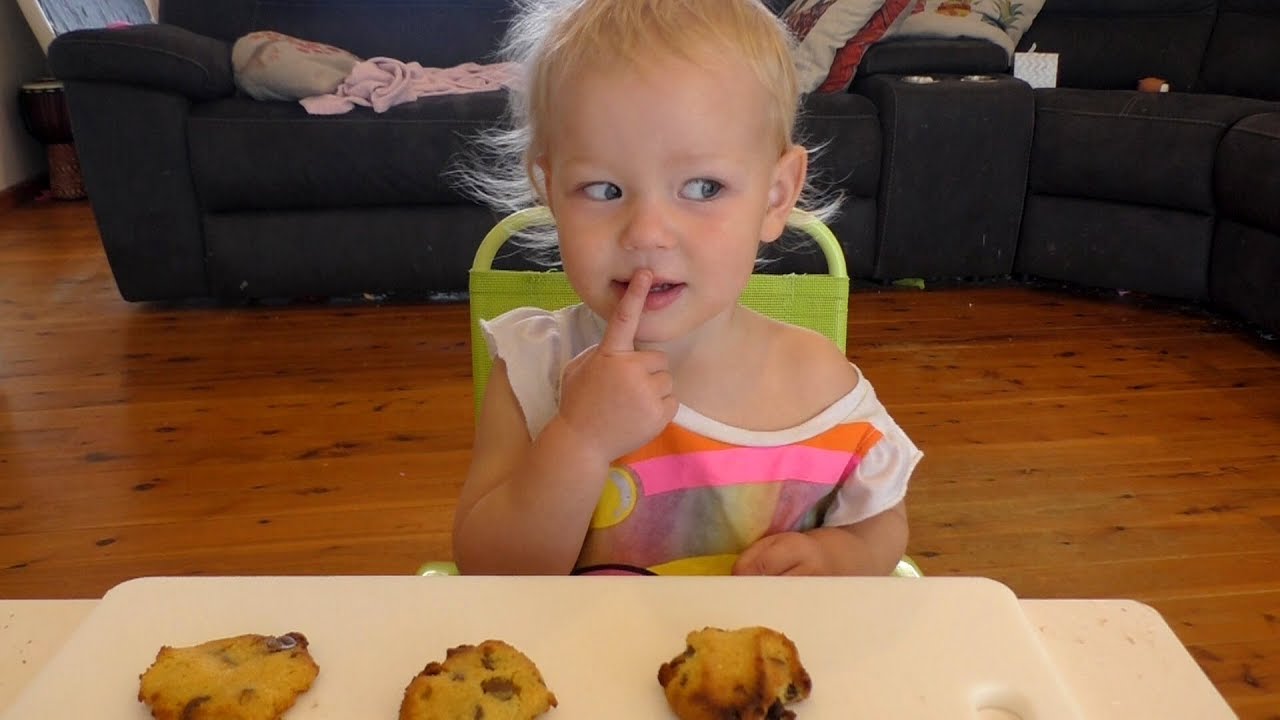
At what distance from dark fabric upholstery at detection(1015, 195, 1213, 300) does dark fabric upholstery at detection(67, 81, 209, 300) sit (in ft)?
7.38

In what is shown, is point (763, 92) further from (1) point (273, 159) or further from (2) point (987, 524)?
(1) point (273, 159)

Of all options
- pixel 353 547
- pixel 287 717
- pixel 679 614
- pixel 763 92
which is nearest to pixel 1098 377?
pixel 353 547

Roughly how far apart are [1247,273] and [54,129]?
428 cm

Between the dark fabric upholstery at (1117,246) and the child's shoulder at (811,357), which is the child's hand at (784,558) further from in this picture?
the dark fabric upholstery at (1117,246)

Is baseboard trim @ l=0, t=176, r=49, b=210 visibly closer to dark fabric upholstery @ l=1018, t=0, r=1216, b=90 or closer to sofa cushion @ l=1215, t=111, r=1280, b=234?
dark fabric upholstery @ l=1018, t=0, r=1216, b=90

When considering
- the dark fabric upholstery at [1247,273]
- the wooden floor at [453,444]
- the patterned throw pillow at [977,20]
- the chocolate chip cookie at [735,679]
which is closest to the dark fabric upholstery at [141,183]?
the wooden floor at [453,444]

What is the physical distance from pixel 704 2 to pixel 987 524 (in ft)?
4.10

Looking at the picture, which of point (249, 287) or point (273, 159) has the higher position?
point (273, 159)

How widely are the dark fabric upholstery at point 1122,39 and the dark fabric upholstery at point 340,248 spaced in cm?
192

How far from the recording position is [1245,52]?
10.1ft

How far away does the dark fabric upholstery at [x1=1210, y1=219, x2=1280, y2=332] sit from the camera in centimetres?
239

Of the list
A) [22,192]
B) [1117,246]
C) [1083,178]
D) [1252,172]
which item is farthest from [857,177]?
[22,192]

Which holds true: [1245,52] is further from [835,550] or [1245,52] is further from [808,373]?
[835,550]

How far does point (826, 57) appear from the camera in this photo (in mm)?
2818
